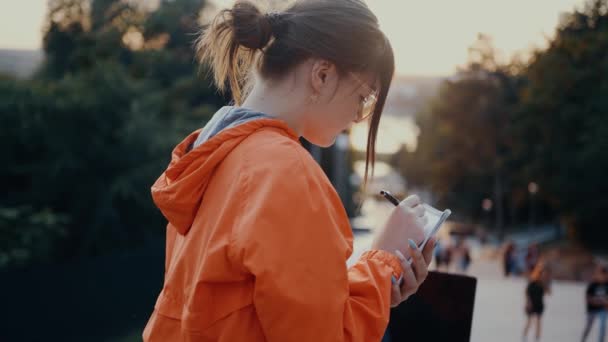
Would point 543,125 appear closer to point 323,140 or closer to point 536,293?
point 536,293

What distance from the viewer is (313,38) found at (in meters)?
1.16

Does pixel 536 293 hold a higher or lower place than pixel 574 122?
lower

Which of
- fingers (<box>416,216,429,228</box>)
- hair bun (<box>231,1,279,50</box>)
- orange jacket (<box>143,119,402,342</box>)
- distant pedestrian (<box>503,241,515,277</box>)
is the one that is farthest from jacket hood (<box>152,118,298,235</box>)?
distant pedestrian (<box>503,241,515,277</box>)

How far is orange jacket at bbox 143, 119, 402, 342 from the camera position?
0.98 m

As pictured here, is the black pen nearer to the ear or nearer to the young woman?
the young woman

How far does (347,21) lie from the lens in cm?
117

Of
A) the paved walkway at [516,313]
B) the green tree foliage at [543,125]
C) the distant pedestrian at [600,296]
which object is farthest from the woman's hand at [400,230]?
the green tree foliage at [543,125]

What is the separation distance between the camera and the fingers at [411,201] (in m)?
1.25

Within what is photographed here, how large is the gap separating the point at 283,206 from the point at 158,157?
59.9 feet

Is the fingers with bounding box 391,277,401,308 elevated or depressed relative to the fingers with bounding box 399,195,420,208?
depressed

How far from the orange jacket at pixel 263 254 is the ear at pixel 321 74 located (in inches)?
4.3

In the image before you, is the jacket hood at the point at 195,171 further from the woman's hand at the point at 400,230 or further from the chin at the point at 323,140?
the woman's hand at the point at 400,230

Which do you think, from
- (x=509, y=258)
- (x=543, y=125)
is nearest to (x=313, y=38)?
(x=509, y=258)

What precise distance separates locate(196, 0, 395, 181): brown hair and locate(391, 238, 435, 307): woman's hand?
0.30 metres
